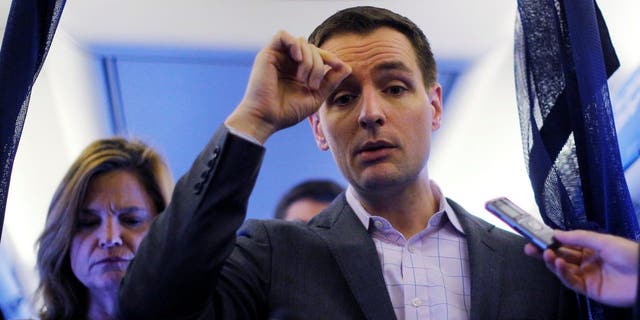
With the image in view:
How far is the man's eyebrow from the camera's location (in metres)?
1.46

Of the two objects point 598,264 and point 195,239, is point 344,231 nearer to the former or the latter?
point 195,239

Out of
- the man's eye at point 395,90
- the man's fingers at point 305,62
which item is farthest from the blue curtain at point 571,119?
the man's fingers at point 305,62

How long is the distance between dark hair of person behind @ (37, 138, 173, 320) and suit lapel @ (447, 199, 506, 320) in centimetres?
91

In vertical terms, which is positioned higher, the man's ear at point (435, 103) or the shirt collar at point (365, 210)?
the man's ear at point (435, 103)

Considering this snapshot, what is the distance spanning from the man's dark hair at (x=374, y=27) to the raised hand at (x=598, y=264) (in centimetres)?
58

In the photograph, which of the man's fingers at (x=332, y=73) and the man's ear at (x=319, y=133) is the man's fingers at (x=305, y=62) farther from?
the man's ear at (x=319, y=133)

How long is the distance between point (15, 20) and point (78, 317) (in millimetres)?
966

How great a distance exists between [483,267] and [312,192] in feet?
5.28

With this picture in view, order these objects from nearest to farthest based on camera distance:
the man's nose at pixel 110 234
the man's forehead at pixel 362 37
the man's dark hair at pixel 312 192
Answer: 1. the man's forehead at pixel 362 37
2. the man's nose at pixel 110 234
3. the man's dark hair at pixel 312 192

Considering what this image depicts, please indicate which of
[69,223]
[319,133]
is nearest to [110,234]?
[69,223]

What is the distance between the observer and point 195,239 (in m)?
1.13

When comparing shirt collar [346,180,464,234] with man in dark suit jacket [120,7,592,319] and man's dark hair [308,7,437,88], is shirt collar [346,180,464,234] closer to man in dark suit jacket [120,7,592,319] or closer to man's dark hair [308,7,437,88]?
man in dark suit jacket [120,7,592,319]

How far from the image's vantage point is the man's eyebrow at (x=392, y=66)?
146 cm

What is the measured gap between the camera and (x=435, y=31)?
2609mm
